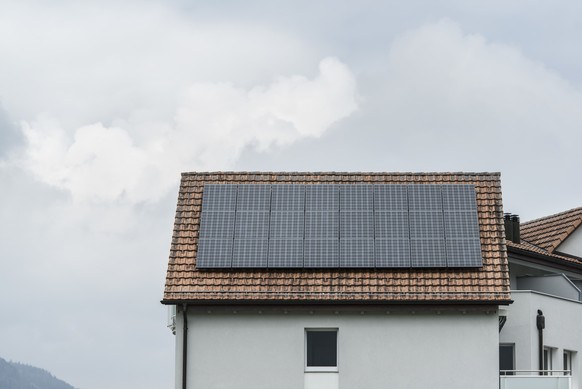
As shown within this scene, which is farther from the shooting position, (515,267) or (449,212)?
(515,267)

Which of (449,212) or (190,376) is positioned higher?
(449,212)

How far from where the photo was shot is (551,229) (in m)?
44.7

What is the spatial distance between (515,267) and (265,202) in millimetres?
8414

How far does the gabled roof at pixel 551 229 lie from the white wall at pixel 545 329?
653 cm

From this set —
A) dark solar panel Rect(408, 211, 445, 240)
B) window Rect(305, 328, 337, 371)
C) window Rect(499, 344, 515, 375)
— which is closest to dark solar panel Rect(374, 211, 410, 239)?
dark solar panel Rect(408, 211, 445, 240)

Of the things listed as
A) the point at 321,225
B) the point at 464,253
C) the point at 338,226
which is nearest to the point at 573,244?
the point at 464,253

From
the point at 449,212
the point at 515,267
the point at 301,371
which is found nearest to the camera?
the point at 301,371

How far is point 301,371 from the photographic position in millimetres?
32625

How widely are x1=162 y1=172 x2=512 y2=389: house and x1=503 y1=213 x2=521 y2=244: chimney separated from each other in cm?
575

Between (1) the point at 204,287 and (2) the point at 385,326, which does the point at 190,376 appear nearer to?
(1) the point at 204,287

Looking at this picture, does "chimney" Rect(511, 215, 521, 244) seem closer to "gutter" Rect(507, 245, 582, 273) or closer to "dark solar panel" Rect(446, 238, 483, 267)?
"gutter" Rect(507, 245, 582, 273)

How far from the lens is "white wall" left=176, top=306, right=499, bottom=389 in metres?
32.6

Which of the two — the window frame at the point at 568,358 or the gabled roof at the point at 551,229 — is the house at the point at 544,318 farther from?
the gabled roof at the point at 551,229

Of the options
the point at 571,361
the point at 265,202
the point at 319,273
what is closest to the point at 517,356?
the point at 571,361
